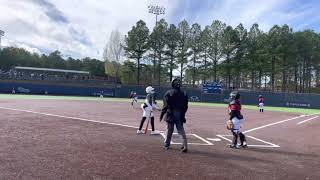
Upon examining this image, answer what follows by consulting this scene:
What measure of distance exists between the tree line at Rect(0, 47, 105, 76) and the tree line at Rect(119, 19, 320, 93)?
38395 millimetres

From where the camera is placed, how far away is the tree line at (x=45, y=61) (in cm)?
11513

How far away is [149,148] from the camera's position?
1174cm

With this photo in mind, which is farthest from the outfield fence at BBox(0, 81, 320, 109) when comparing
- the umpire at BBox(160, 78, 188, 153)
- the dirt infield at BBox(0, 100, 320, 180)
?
the umpire at BBox(160, 78, 188, 153)

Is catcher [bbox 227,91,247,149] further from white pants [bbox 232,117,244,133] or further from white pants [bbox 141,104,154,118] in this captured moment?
white pants [bbox 141,104,154,118]

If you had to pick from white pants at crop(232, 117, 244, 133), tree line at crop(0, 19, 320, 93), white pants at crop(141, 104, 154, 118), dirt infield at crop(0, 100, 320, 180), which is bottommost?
dirt infield at crop(0, 100, 320, 180)

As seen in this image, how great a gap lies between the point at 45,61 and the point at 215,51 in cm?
6748

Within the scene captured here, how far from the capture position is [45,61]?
133m

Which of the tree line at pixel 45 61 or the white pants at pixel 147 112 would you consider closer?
the white pants at pixel 147 112

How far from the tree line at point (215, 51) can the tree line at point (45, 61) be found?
1512 inches

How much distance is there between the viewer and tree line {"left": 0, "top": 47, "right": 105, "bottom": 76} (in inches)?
4533

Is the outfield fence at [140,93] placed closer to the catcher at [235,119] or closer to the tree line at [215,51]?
the tree line at [215,51]

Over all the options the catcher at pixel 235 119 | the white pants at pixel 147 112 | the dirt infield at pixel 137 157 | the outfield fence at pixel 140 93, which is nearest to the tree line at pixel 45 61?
the outfield fence at pixel 140 93

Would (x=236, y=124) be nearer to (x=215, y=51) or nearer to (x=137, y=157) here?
(x=137, y=157)

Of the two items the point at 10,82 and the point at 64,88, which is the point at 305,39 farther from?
the point at 10,82
